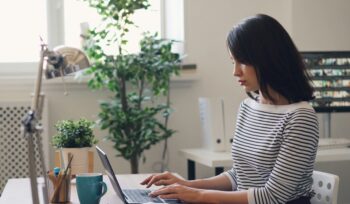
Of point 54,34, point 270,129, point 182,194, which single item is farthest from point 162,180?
point 54,34

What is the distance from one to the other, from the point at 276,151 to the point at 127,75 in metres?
1.67

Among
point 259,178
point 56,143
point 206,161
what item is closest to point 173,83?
point 206,161

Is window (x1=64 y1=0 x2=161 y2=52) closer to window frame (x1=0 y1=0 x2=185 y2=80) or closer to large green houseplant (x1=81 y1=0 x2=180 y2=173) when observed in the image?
window frame (x1=0 y1=0 x2=185 y2=80)

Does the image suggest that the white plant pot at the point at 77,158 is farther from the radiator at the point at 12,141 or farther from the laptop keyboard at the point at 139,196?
the radiator at the point at 12,141

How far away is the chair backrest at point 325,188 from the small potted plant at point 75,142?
2.56 ft

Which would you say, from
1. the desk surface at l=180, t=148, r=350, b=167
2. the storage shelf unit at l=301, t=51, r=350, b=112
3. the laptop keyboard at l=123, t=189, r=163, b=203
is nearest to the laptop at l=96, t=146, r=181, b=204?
the laptop keyboard at l=123, t=189, r=163, b=203

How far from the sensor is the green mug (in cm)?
179

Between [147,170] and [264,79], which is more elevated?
[264,79]

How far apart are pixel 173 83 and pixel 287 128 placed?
2.04 m

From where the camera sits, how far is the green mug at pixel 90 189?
179 cm

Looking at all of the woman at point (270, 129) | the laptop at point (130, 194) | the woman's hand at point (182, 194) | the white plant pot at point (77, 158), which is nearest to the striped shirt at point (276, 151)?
the woman at point (270, 129)

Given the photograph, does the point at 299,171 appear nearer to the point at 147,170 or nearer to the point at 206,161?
the point at 206,161

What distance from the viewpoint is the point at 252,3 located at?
385cm

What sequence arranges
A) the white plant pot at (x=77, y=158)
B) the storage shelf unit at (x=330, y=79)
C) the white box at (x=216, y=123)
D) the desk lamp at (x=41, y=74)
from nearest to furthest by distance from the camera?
the desk lamp at (x=41, y=74), the white plant pot at (x=77, y=158), the white box at (x=216, y=123), the storage shelf unit at (x=330, y=79)
